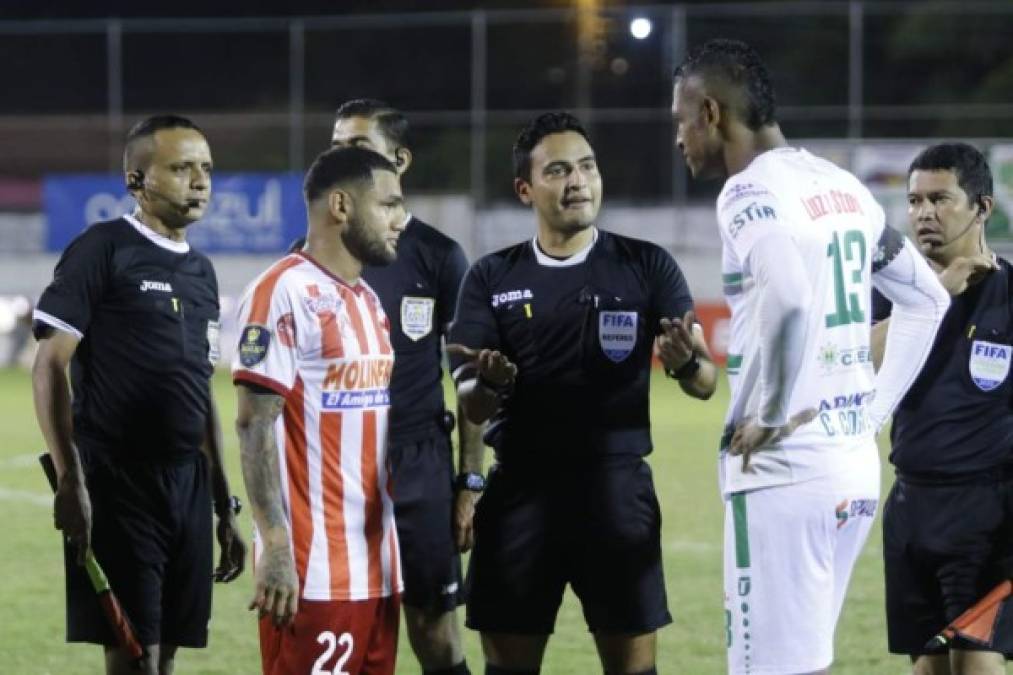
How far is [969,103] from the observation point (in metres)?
34.3

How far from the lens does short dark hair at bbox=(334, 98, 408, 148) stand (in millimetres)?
6289

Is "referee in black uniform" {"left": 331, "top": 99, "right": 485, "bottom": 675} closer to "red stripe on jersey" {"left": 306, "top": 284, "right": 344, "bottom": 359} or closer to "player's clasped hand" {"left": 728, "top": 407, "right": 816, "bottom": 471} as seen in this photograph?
"red stripe on jersey" {"left": 306, "top": 284, "right": 344, "bottom": 359}

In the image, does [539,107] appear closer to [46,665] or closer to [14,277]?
[14,277]

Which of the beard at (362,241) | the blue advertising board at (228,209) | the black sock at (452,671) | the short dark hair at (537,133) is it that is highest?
the blue advertising board at (228,209)

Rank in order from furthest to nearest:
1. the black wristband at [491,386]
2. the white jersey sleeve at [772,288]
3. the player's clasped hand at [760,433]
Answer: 1. the black wristband at [491,386]
2. the player's clasped hand at [760,433]
3. the white jersey sleeve at [772,288]

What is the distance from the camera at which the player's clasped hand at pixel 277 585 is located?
461 cm

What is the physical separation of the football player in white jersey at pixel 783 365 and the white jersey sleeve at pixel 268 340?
1171mm

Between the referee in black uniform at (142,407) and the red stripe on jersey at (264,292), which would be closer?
the red stripe on jersey at (264,292)

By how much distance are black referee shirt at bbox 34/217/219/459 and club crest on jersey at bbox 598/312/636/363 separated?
1441mm

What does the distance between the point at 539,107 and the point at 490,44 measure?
102 inches

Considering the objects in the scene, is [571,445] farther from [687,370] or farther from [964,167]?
[964,167]

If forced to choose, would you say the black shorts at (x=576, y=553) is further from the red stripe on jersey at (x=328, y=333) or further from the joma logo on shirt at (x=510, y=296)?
the red stripe on jersey at (x=328, y=333)

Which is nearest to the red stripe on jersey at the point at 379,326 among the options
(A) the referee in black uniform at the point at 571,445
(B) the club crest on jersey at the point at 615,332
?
(A) the referee in black uniform at the point at 571,445

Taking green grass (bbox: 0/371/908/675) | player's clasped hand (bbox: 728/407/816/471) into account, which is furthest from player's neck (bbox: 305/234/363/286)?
green grass (bbox: 0/371/908/675)
